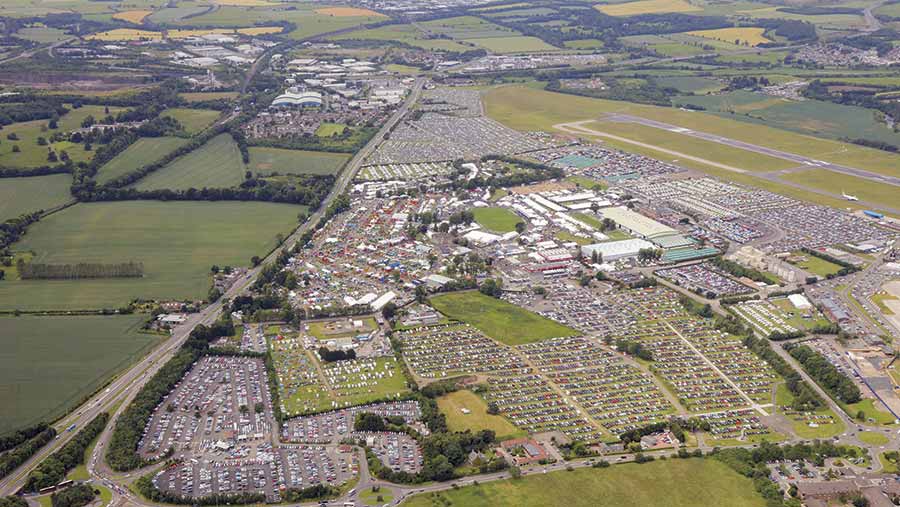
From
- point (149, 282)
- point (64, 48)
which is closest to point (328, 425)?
point (149, 282)

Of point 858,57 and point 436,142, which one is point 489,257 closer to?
point 436,142

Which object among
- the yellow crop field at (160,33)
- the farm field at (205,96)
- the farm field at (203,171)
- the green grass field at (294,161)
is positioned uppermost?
the yellow crop field at (160,33)

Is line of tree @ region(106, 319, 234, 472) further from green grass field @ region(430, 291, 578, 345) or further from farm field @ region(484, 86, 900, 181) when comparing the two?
farm field @ region(484, 86, 900, 181)

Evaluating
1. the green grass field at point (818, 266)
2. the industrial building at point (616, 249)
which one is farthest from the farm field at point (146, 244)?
the green grass field at point (818, 266)

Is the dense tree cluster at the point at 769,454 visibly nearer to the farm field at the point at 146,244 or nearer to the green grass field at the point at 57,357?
the green grass field at the point at 57,357

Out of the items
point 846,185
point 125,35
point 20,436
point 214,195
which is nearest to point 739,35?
point 846,185

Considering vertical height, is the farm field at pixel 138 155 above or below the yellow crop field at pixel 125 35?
below

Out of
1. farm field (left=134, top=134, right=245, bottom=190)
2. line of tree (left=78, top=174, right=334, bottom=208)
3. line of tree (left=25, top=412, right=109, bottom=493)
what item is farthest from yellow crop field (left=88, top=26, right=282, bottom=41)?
line of tree (left=25, top=412, right=109, bottom=493)
